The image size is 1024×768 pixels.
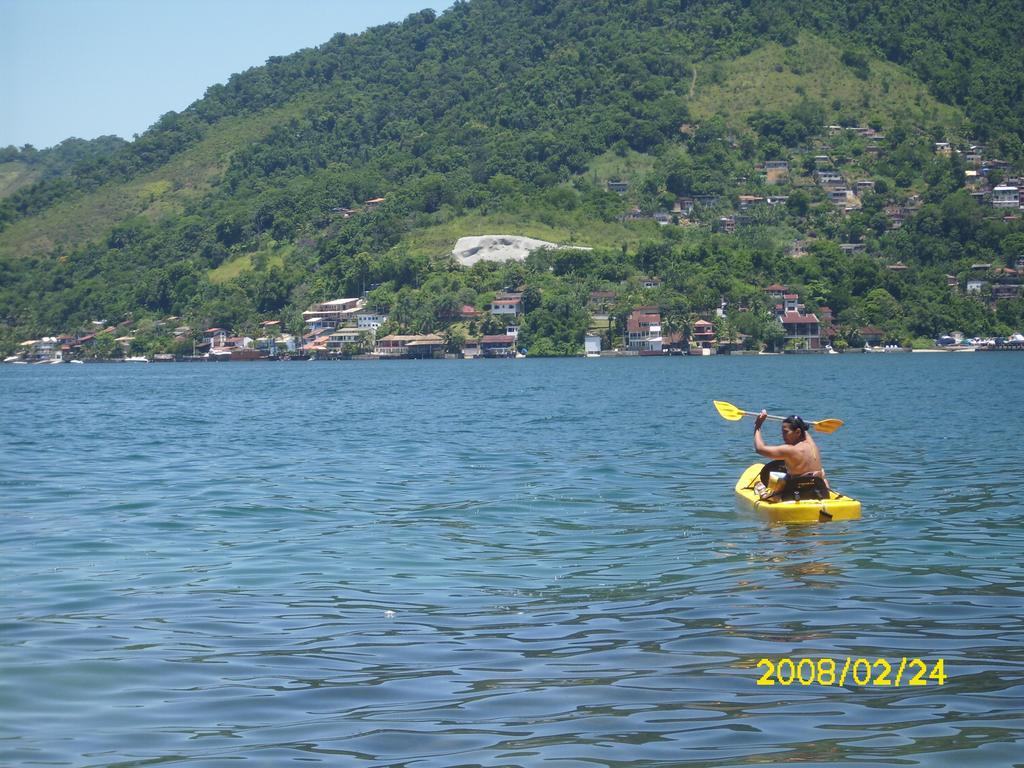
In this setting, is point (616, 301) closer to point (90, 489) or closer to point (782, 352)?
point (782, 352)

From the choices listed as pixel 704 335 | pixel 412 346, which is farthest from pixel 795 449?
pixel 412 346

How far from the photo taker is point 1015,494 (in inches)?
869

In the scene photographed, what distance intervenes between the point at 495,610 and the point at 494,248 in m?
166

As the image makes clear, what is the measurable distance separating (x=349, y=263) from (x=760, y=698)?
7177 inches

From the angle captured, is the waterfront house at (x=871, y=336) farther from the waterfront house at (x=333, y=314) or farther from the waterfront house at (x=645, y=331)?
the waterfront house at (x=333, y=314)

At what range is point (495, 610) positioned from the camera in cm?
1321

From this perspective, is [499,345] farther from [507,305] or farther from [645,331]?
[645,331]

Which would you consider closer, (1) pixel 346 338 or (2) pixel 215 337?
(1) pixel 346 338
